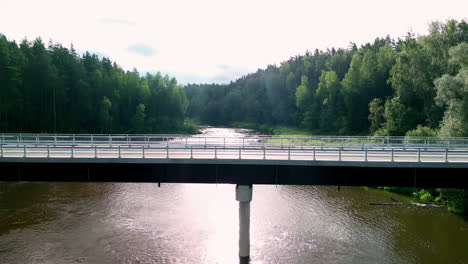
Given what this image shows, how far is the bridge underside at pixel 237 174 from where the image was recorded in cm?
2105

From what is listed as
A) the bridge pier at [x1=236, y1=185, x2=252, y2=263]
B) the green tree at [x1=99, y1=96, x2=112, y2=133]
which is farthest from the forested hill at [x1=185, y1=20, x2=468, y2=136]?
the green tree at [x1=99, y1=96, x2=112, y2=133]

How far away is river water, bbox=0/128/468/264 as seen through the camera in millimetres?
23328

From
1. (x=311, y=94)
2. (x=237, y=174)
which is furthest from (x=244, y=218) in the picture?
(x=311, y=94)

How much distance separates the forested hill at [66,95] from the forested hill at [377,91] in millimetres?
48843

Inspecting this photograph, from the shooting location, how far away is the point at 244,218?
22.5m

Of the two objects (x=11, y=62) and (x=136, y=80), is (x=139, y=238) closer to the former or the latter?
(x=11, y=62)

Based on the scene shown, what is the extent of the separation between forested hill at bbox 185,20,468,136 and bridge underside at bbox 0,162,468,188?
1738 cm

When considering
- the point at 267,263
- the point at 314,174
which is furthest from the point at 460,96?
the point at 267,263

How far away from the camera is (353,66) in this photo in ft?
295

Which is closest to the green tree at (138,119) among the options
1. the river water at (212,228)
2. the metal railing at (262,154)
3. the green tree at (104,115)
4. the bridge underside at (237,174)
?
the green tree at (104,115)

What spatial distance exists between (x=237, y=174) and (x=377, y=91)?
70.7 m

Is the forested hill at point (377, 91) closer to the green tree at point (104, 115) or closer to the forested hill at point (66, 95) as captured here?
the forested hill at point (66, 95)

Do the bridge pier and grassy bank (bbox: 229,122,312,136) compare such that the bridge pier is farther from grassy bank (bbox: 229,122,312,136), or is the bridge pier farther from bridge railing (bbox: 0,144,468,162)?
grassy bank (bbox: 229,122,312,136)

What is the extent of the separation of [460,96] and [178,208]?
32.7 meters
